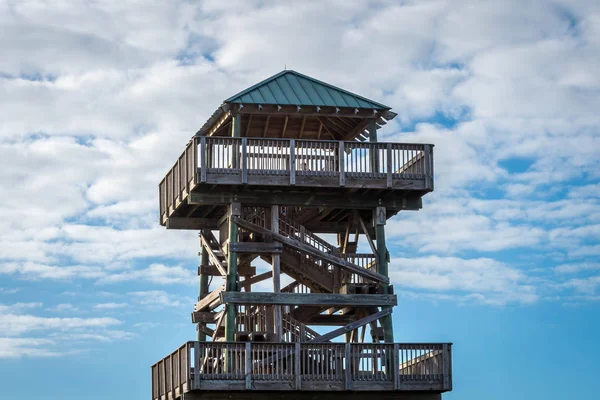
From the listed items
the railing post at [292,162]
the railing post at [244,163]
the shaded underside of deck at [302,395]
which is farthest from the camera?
the railing post at [292,162]

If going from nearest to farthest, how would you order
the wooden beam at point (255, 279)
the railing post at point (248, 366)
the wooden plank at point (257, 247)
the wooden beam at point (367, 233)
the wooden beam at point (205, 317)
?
the railing post at point (248, 366), the wooden plank at point (257, 247), the wooden beam at point (367, 233), the wooden beam at point (255, 279), the wooden beam at point (205, 317)

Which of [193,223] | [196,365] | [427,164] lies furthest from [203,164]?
[427,164]

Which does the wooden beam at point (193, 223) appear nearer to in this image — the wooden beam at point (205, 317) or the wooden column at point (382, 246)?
the wooden beam at point (205, 317)

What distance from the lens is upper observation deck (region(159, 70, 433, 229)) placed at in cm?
5200

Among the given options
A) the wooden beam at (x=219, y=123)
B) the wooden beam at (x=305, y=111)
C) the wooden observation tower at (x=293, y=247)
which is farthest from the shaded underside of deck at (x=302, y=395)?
the wooden beam at (x=219, y=123)

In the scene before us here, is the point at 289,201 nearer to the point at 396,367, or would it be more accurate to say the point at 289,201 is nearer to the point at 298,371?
the point at 298,371

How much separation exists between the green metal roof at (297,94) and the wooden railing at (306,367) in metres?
8.07

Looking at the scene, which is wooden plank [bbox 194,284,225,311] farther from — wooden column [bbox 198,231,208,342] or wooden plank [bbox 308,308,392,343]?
wooden plank [bbox 308,308,392,343]

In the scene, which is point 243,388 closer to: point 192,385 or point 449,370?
point 192,385

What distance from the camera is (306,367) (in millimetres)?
50219

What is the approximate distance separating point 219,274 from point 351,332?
15.6 feet

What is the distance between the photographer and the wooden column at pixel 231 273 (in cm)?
5181

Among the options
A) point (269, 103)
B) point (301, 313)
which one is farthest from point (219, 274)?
point (269, 103)

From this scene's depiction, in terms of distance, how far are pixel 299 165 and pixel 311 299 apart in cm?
415
